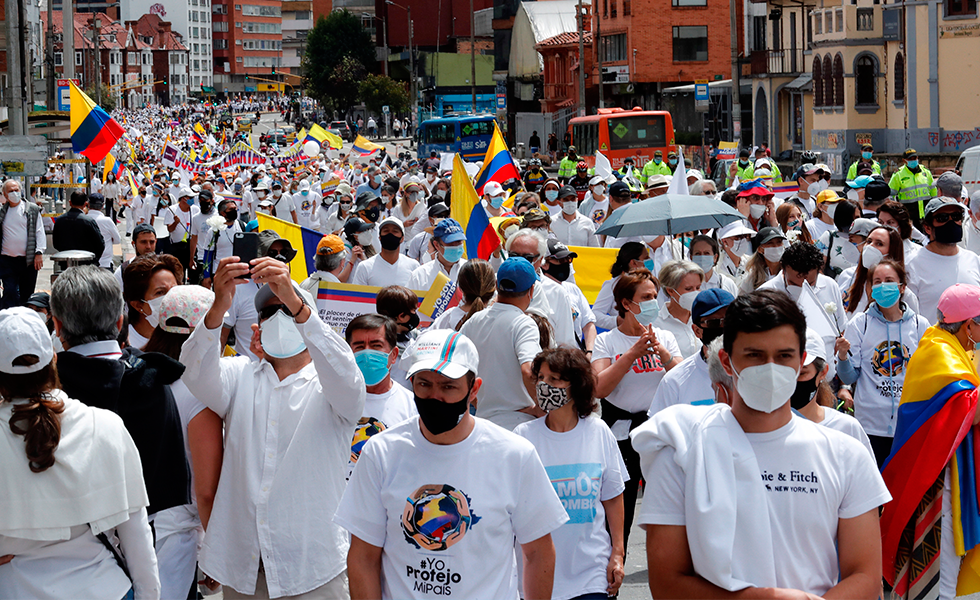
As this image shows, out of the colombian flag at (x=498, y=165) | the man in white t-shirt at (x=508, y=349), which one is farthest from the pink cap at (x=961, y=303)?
the colombian flag at (x=498, y=165)

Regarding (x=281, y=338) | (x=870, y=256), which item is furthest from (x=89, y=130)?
(x=281, y=338)

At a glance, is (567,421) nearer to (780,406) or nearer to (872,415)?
(780,406)

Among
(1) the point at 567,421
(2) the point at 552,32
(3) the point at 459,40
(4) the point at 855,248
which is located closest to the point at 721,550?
(1) the point at 567,421

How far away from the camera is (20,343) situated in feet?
12.4

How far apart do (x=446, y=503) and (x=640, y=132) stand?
38.9 m

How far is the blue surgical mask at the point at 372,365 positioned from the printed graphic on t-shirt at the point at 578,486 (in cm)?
85

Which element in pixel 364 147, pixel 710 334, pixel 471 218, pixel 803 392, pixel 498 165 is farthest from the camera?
pixel 364 147

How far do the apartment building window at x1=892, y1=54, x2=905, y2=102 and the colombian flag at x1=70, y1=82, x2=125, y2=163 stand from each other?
3447 centimetres

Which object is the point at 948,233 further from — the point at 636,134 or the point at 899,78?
the point at 899,78

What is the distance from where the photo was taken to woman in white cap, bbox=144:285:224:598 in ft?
15.3

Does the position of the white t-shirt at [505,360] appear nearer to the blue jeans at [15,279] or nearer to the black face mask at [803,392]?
the black face mask at [803,392]

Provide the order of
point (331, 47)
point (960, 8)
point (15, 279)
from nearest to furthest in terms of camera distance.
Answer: point (15, 279), point (960, 8), point (331, 47)

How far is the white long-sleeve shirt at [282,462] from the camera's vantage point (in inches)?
174

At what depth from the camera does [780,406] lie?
3.31 metres
